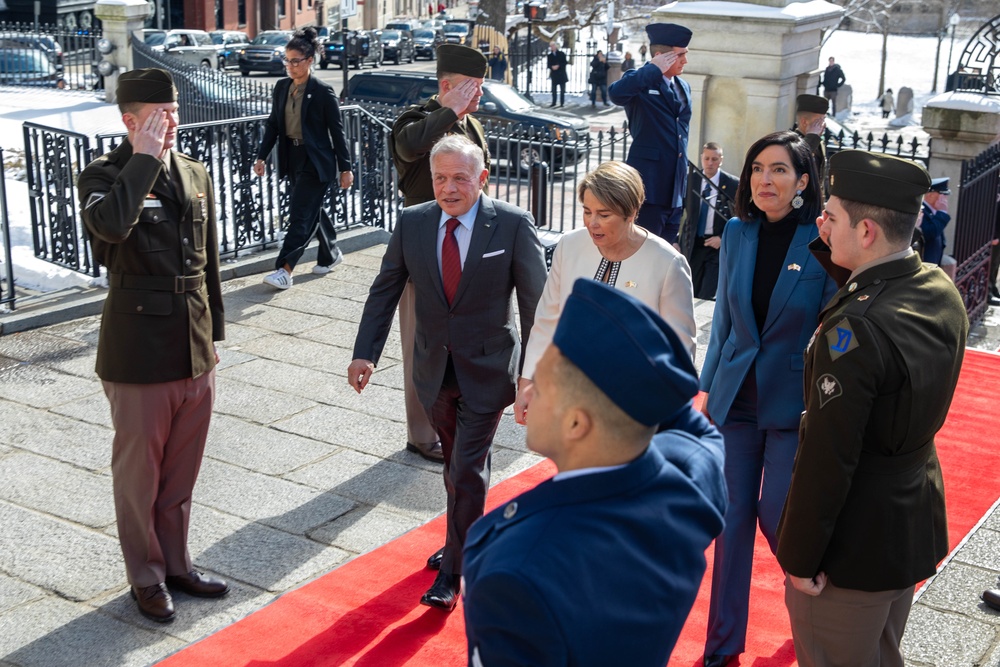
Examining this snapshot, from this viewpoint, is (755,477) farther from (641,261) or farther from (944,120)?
(944,120)

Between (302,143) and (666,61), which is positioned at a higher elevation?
(666,61)

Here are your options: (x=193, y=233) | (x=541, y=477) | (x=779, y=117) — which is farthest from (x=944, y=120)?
(x=193, y=233)

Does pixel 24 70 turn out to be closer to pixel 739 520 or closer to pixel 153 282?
pixel 153 282

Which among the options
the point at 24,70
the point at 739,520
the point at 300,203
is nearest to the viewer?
the point at 739,520

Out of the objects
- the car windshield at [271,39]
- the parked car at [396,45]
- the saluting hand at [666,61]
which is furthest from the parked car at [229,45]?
the saluting hand at [666,61]

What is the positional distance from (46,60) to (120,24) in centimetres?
421

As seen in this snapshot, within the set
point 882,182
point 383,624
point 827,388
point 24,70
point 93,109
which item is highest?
point 882,182

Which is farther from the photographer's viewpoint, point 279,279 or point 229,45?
point 229,45

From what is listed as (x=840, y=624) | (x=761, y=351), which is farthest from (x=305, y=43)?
(x=840, y=624)

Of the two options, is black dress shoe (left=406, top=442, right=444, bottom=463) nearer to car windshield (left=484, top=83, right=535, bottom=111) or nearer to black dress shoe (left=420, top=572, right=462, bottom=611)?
black dress shoe (left=420, top=572, right=462, bottom=611)

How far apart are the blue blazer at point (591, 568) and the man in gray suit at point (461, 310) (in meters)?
2.42

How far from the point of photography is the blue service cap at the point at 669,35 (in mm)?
7746

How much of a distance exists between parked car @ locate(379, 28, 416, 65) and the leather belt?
43667 mm

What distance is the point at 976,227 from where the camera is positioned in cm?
1027
